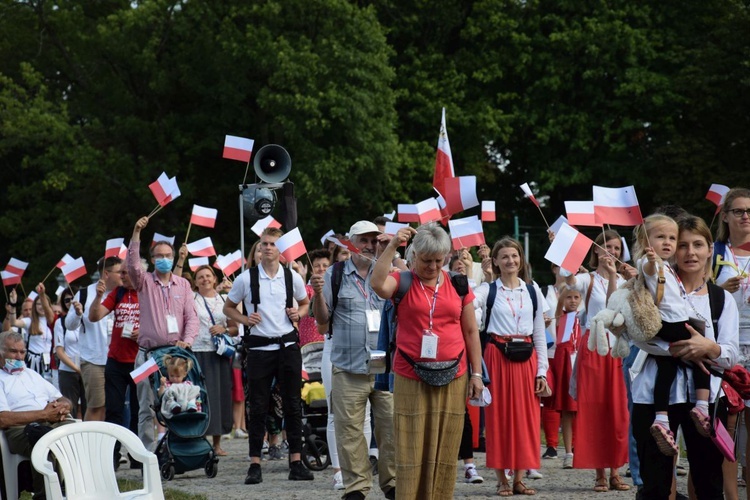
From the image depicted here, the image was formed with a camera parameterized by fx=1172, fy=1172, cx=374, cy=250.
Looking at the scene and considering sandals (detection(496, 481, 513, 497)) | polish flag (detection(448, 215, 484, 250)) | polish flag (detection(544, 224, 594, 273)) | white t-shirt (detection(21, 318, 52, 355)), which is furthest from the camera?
white t-shirt (detection(21, 318, 52, 355))

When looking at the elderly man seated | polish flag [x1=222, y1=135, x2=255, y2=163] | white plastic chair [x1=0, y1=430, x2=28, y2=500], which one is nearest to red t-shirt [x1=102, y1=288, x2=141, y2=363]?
the elderly man seated

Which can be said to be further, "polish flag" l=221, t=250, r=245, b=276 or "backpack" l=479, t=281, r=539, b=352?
"polish flag" l=221, t=250, r=245, b=276

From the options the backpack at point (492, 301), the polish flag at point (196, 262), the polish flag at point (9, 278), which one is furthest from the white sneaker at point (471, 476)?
the polish flag at point (9, 278)

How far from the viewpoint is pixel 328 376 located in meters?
9.64

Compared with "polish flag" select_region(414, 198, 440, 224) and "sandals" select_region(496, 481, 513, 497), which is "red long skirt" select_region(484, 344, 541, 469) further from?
"polish flag" select_region(414, 198, 440, 224)

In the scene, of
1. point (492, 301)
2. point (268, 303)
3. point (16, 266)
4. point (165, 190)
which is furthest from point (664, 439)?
point (16, 266)

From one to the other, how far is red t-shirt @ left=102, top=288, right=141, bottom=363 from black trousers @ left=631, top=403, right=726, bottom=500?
20.5 ft

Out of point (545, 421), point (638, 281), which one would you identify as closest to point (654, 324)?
point (638, 281)

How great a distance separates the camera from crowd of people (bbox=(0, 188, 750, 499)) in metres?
6.27

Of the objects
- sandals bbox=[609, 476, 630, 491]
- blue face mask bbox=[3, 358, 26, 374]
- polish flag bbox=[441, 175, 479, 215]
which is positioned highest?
polish flag bbox=[441, 175, 479, 215]

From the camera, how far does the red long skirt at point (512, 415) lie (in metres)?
9.45

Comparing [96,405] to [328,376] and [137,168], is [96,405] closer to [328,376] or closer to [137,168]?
[328,376]

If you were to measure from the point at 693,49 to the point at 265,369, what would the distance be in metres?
25.6

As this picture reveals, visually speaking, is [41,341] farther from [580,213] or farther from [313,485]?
[580,213]
